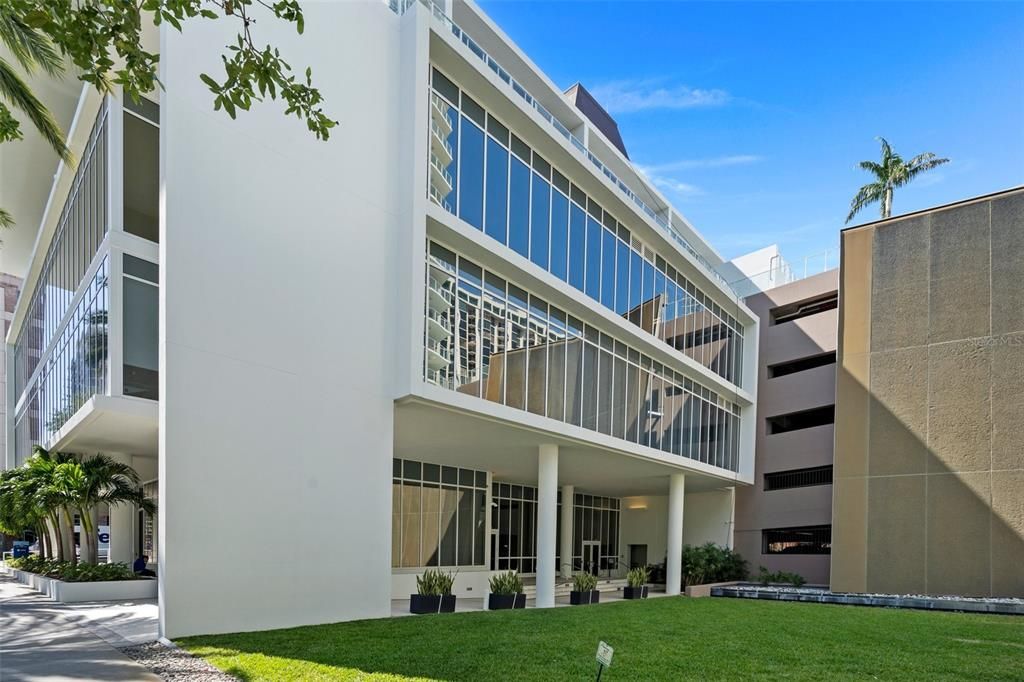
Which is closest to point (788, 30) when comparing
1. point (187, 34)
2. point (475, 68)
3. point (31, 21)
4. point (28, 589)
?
point (475, 68)

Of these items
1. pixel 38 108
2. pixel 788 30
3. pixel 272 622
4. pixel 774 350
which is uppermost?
pixel 788 30

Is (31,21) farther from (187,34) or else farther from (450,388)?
(450,388)

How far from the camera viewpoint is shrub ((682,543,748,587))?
28.6 metres

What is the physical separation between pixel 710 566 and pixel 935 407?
446 inches

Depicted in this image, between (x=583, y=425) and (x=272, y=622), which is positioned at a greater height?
(x=583, y=425)

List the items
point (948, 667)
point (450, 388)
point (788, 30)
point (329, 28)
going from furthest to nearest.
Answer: point (450, 388), point (329, 28), point (788, 30), point (948, 667)

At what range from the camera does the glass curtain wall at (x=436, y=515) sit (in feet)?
70.5

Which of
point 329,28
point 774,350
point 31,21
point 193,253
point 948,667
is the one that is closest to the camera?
point 31,21

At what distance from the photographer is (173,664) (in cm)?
910

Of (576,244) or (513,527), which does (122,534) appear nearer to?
(513,527)

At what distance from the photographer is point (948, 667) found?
1022 centimetres

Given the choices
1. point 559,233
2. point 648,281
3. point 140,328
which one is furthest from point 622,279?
point 140,328

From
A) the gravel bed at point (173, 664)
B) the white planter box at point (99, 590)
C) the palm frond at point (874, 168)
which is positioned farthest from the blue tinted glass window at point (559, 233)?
the palm frond at point (874, 168)

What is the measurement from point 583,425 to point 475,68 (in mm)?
10797
